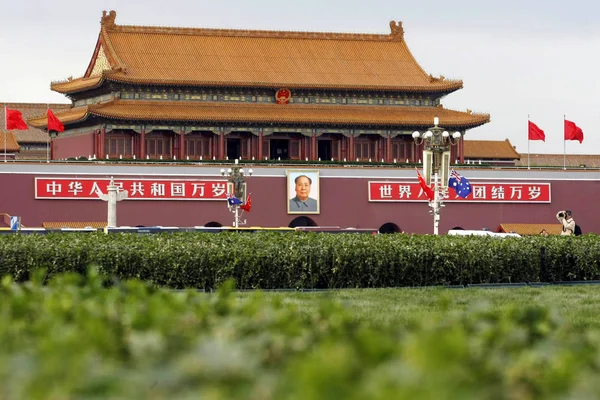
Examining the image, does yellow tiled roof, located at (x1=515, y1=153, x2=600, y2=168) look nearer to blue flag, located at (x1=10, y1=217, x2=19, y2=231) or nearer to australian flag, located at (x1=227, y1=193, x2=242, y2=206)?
australian flag, located at (x1=227, y1=193, x2=242, y2=206)

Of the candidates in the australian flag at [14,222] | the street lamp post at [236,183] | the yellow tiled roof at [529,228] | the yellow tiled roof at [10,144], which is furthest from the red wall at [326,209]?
the yellow tiled roof at [10,144]

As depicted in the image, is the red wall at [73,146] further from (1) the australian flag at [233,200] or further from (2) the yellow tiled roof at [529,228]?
(2) the yellow tiled roof at [529,228]

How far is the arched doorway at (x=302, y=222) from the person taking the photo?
1818 inches

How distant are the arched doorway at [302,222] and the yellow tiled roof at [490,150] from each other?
15602mm

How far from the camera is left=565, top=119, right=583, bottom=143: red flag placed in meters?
47.9

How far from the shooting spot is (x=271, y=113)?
48281 millimetres

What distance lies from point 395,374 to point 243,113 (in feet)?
145

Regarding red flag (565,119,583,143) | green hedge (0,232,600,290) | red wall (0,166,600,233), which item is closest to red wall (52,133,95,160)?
red wall (0,166,600,233)

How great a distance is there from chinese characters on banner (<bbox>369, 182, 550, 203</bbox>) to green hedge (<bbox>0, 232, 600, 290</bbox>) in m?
25.9

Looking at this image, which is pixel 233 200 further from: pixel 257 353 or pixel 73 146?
pixel 257 353

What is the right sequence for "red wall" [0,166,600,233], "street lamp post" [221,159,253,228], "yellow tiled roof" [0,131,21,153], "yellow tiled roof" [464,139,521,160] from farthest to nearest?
"yellow tiled roof" [464,139,521,160] < "yellow tiled roof" [0,131,21,153] < "red wall" [0,166,600,233] < "street lamp post" [221,159,253,228]

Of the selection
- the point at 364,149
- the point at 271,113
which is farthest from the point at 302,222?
the point at 364,149

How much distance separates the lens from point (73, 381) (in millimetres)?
4113

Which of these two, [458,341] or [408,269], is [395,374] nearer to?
[458,341]
